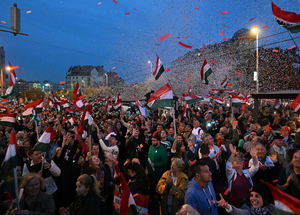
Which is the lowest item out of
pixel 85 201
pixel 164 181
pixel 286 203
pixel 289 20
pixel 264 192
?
pixel 85 201

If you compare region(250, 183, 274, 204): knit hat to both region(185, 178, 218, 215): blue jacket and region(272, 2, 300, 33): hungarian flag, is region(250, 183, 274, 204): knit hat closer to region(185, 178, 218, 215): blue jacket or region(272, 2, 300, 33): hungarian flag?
region(185, 178, 218, 215): blue jacket

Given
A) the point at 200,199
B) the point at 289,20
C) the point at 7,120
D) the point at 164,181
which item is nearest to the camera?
the point at 200,199

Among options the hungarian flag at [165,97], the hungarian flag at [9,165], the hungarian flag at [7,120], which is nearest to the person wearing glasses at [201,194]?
the hungarian flag at [9,165]

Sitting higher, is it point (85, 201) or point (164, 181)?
point (164, 181)

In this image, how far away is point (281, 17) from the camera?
5.48 meters

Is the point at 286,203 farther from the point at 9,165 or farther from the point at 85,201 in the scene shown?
the point at 9,165

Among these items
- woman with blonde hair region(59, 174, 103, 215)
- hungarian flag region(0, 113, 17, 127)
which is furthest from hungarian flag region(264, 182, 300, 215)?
hungarian flag region(0, 113, 17, 127)

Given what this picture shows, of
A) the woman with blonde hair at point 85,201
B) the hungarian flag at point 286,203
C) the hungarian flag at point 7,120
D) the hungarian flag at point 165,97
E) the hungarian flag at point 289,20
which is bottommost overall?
the woman with blonde hair at point 85,201

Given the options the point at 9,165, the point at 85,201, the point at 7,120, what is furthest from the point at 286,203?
the point at 7,120

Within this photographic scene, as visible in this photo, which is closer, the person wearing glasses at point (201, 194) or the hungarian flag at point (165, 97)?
the person wearing glasses at point (201, 194)

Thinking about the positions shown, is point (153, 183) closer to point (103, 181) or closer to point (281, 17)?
point (103, 181)

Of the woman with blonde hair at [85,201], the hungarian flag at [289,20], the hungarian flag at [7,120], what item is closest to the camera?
the woman with blonde hair at [85,201]

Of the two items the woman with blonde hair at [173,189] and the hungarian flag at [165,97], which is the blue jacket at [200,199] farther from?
the hungarian flag at [165,97]

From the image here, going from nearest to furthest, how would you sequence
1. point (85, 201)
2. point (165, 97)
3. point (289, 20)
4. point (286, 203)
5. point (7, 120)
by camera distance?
1. point (286, 203)
2. point (85, 201)
3. point (289, 20)
4. point (7, 120)
5. point (165, 97)
